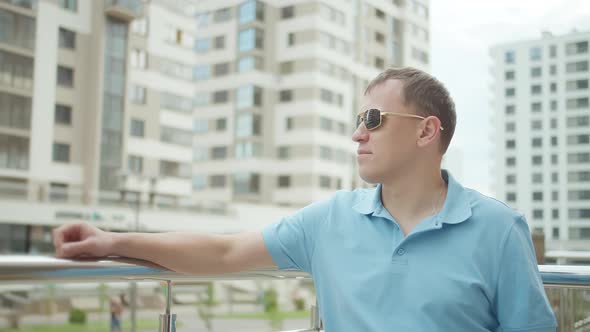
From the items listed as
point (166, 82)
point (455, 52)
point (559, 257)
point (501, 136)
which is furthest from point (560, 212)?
point (559, 257)

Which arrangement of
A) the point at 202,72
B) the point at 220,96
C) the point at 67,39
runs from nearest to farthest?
the point at 67,39, the point at 220,96, the point at 202,72

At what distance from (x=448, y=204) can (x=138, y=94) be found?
32686 millimetres

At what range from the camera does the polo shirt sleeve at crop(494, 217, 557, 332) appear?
4.51 feet

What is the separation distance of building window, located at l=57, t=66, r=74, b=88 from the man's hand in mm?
30096

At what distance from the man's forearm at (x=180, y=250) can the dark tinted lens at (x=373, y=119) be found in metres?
0.44

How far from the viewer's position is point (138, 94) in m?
33.1

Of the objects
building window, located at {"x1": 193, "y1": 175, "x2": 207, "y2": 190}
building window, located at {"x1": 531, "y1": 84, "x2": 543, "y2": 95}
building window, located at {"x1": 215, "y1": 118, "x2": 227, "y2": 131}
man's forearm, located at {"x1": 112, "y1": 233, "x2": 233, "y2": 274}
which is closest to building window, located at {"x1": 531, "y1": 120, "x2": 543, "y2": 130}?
building window, located at {"x1": 531, "y1": 84, "x2": 543, "y2": 95}

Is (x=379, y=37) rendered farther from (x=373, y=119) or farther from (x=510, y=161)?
(x=373, y=119)

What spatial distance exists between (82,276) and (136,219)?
28858 millimetres

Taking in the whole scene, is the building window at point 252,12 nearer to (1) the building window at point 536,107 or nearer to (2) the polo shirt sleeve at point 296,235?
(2) the polo shirt sleeve at point 296,235

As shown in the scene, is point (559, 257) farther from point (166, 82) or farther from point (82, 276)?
point (166, 82)

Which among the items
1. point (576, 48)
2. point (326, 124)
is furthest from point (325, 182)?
point (576, 48)

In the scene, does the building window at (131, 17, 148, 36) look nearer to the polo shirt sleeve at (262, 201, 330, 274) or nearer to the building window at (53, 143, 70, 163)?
the building window at (53, 143, 70, 163)

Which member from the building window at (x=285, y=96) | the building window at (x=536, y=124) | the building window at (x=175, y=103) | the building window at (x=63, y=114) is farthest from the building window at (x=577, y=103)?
the building window at (x=63, y=114)
